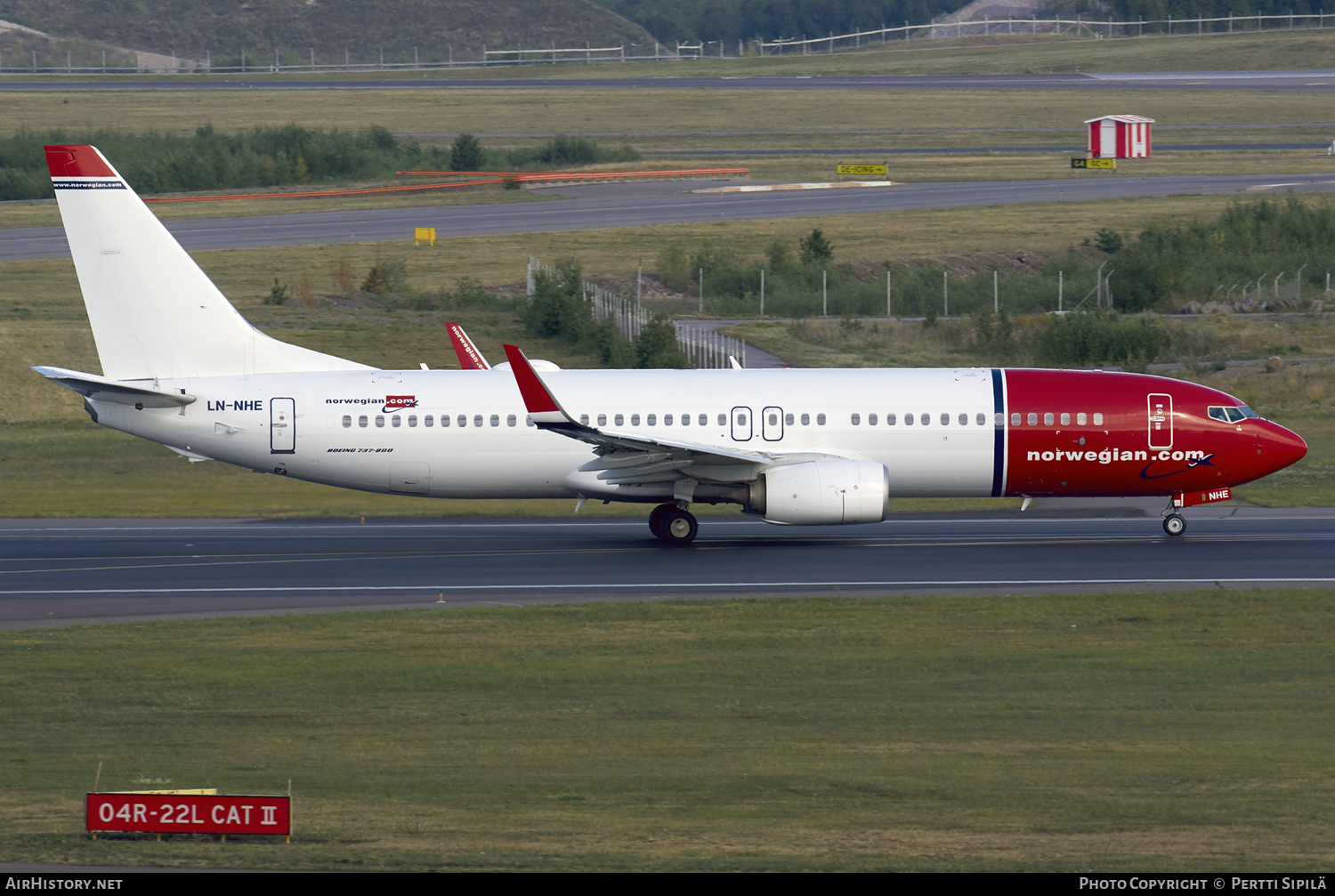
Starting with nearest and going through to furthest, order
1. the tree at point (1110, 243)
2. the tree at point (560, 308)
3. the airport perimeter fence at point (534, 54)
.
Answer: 1. the tree at point (560, 308)
2. the tree at point (1110, 243)
3. the airport perimeter fence at point (534, 54)

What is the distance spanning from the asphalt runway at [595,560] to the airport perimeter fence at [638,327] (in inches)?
615

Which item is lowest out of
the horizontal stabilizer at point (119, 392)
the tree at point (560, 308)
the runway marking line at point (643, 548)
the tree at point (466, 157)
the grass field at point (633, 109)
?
the runway marking line at point (643, 548)

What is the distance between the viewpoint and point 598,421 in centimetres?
3353

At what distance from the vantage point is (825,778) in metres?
16.9

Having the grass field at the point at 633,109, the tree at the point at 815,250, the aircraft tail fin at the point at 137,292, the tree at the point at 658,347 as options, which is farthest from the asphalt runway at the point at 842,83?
the aircraft tail fin at the point at 137,292

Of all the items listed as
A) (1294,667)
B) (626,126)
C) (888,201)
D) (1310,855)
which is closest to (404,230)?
(888,201)

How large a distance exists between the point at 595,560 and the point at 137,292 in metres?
11.2

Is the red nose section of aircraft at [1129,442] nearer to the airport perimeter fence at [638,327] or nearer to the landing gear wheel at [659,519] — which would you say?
the landing gear wheel at [659,519]

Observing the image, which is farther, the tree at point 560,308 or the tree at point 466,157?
the tree at point 466,157

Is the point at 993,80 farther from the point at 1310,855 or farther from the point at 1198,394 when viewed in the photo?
the point at 1310,855

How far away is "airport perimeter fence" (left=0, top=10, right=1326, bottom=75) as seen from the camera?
168 metres

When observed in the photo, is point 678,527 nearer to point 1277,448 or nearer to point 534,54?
point 1277,448

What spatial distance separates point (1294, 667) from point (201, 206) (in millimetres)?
78630

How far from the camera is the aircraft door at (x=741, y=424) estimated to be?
33.3 m
